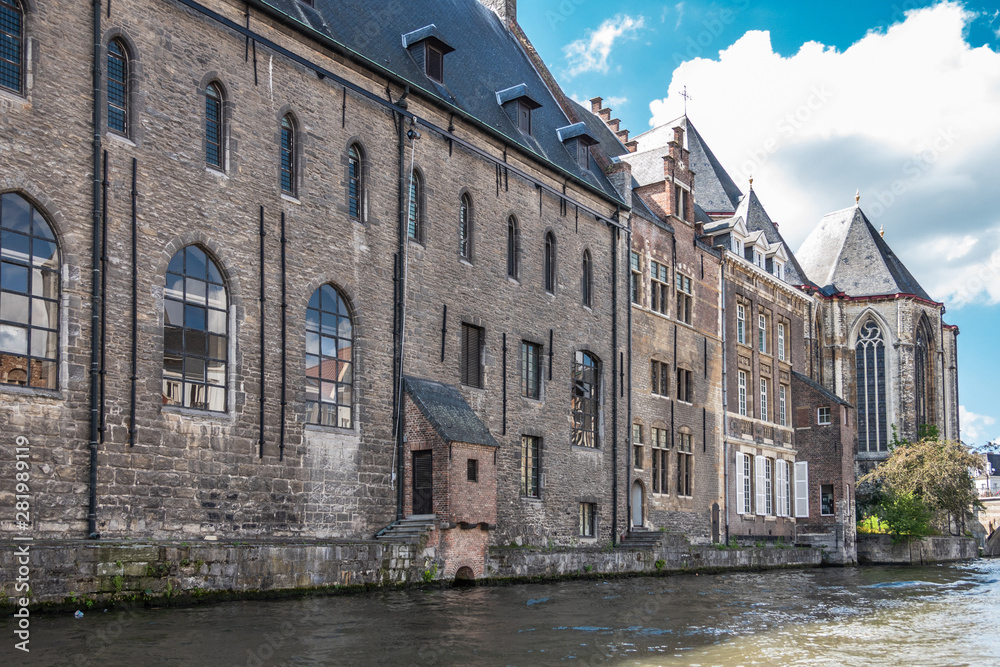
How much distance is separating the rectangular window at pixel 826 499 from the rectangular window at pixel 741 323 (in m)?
7.03

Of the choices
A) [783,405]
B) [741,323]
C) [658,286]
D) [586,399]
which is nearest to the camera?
[586,399]

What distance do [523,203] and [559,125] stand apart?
5.74 metres

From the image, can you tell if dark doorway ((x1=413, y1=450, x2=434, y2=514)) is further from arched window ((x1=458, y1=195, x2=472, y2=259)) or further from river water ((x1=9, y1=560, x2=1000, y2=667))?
arched window ((x1=458, y1=195, x2=472, y2=259))

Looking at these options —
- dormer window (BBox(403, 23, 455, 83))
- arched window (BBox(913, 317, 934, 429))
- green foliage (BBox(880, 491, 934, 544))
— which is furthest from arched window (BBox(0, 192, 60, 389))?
arched window (BBox(913, 317, 934, 429))

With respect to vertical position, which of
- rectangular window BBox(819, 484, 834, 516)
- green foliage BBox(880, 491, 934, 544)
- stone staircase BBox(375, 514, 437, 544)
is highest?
stone staircase BBox(375, 514, 437, 544)

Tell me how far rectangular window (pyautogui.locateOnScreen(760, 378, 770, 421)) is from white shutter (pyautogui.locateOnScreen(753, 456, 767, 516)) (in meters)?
1.71

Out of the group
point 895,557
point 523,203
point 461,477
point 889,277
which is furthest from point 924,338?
point 461,477

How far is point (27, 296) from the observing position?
13031 millimetres

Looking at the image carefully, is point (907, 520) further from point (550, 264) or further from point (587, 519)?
point (550, 264)

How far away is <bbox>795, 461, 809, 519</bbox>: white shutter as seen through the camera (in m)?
37.5

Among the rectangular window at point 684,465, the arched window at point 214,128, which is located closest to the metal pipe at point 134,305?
the arched window at point 214,128

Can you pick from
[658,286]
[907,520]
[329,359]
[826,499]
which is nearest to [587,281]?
[658,286]

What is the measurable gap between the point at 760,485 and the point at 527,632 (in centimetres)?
2551

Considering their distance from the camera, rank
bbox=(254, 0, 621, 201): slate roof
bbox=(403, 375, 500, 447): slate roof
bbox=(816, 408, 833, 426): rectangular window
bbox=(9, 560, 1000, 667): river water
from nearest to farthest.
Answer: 1. bbox=(9, 560, 1000, 667): river water
2. bbox=(403, 375, 500, 447): slate roof
3. bbox=(254, 0, 621, 201): slate roof
4. bbox=(816, 408, 833, 426): rectangular window
